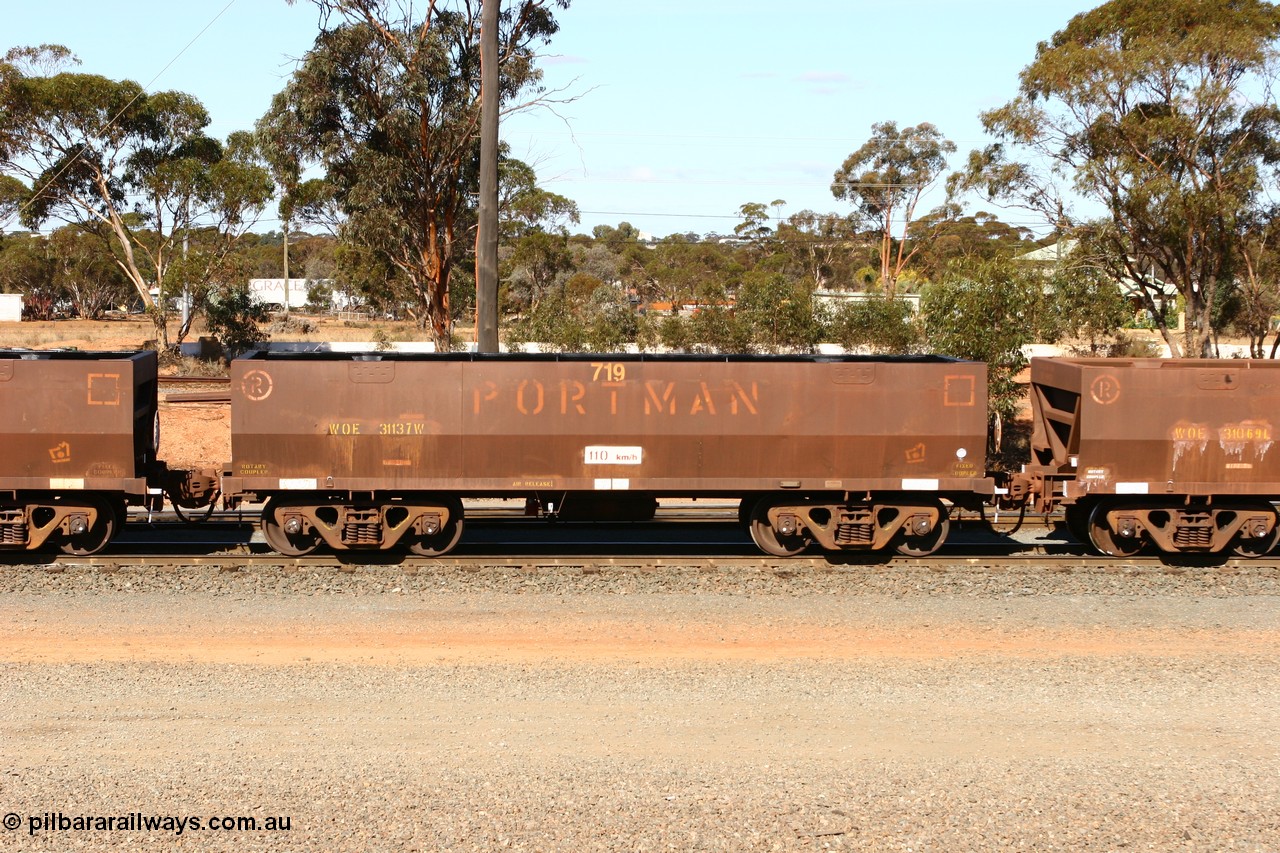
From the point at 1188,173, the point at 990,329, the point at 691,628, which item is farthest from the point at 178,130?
the point at 691,628

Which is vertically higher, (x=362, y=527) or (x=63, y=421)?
(x=63, y=421)

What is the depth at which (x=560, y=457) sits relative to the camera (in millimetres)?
14984

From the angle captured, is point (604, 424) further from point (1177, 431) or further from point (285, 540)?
point (1177, 431)

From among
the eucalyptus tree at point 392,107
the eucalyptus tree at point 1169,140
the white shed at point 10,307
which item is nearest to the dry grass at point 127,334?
the white shed at point 10,307

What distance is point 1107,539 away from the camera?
1588 centimetres

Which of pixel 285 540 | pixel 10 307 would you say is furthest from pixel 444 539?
pixel 10 307

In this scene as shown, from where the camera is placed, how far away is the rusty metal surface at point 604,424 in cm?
1480

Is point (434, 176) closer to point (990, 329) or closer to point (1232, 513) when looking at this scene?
point (990, 329)

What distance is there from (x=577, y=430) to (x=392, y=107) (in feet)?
76.9

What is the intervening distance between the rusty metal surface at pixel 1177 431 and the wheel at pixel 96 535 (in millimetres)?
13851

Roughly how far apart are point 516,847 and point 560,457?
7786mm

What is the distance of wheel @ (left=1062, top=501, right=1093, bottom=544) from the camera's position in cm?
1614

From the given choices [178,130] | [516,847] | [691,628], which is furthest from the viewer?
[178,130]

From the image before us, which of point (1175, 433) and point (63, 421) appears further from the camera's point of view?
point (1175, 433)
